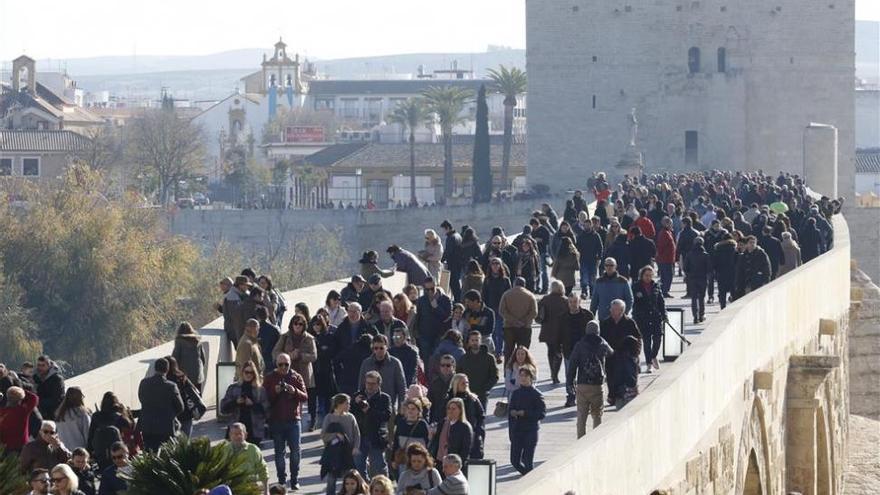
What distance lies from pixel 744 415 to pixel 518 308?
2062mm

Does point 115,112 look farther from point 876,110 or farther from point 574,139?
point 574,139

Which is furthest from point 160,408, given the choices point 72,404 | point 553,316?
point 553,316

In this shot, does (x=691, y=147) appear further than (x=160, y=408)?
Yes

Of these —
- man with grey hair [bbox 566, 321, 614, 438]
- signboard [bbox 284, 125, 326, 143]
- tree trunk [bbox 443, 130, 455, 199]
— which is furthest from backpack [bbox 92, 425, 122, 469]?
signboard [bbox 284, 125, 326, 143]

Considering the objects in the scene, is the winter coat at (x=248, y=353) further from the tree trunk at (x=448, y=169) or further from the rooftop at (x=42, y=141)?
the rooftop at (x=42, y=141)

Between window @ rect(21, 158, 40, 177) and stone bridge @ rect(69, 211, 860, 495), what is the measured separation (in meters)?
77.6

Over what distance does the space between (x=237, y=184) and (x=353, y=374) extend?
3889 inches

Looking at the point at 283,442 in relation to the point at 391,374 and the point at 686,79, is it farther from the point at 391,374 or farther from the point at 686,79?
the point at 686,79

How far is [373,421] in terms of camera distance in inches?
534

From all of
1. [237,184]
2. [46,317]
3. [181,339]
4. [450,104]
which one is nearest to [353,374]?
[181,339]

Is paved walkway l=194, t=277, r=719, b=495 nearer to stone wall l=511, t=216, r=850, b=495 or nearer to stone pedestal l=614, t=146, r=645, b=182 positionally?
stone wall l=511, t=216, r=850, b=495

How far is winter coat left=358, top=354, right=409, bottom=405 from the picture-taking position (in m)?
14.4

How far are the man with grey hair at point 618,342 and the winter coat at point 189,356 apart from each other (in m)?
2.87

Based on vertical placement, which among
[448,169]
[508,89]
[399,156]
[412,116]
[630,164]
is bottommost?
[448,169]
